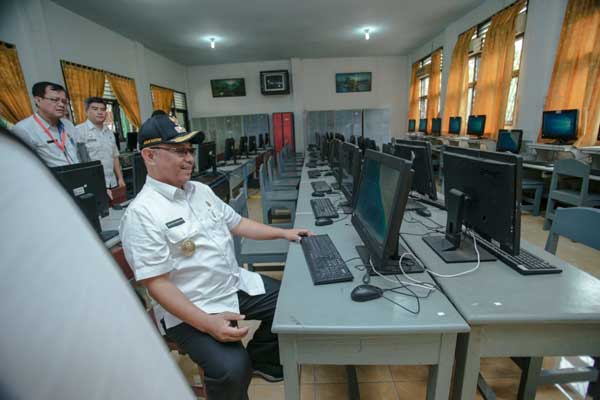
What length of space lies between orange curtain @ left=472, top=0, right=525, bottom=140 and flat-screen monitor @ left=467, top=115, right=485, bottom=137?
198 mm

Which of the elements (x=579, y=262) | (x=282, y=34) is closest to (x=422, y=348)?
(x=579, y=262)

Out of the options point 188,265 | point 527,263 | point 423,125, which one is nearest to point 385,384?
point 527,263

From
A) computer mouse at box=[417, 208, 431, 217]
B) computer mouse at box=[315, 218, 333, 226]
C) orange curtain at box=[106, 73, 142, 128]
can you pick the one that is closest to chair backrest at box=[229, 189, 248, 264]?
computer mouse at box=[315, 218, 333, 226]

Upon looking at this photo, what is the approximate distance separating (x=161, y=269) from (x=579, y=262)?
10.9 feet

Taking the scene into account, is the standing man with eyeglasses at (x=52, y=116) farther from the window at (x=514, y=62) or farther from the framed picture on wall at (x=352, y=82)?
the framed picture on wall at (x=352, y=82)

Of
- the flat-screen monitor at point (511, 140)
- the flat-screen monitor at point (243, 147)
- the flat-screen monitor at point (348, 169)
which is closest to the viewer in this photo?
the flat-screen monitor at point (348, 169)

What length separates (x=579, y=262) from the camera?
8.85 ft

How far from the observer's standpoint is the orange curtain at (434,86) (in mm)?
7203

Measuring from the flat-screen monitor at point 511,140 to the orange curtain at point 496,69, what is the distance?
2.81ft

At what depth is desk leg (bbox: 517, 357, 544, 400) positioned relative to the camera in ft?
4.39

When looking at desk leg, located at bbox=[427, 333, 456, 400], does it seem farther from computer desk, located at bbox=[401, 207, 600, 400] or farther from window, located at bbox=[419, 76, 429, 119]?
window, located at bbox=[419, 76, 429, 119]

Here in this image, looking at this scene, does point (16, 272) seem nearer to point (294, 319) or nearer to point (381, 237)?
point (294, 319)

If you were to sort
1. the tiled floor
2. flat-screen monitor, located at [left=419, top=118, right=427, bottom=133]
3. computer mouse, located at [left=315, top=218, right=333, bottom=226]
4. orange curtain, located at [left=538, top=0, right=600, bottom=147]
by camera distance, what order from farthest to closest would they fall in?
1. flat-screen monitor, located at [left=419, top=118, right=427, bottom=133]
2. orange curtain, located at [left=538, top=0, right=600, bottom=147]
3. computer mouse, located at [left=315, top=218, right=333, bottom=226]
4. the tiled floor

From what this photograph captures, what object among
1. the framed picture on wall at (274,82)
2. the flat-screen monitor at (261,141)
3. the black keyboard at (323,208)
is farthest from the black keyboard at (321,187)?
the framed picture on wall at (274,82)
